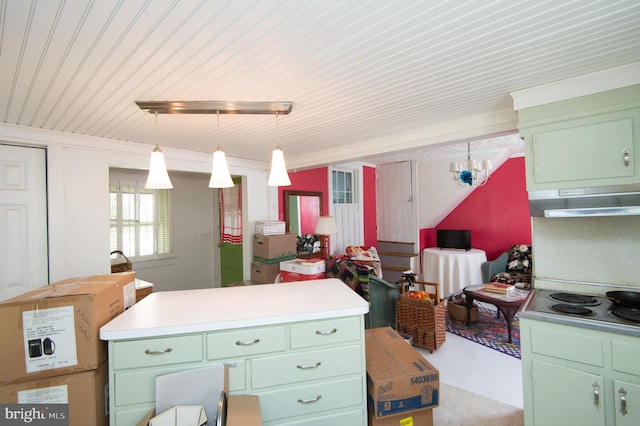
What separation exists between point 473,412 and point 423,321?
1010 mm

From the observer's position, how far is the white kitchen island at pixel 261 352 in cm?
129

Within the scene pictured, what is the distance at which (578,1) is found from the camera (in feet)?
3.38

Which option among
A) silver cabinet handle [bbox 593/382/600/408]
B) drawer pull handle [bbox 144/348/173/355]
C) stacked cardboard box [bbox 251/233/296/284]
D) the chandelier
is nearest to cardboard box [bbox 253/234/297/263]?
stacked cardboard box [bbox 251/233/296/284]

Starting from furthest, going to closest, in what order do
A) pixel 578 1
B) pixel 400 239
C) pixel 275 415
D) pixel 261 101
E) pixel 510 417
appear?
pixel 400 239 < pixel 510 417 < pixel 261 101 < pixel 275 415 < pixel 578 1

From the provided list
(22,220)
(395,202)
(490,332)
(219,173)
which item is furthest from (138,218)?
(490,332)

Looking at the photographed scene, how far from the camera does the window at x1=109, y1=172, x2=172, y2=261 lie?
4.21 metres

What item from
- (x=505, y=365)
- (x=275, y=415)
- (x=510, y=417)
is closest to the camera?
(x=275, y=415)

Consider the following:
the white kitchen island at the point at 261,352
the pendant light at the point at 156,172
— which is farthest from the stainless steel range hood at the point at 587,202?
the pendant light at the point at 156,172

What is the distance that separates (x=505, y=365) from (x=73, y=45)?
4.05 m

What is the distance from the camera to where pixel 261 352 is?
142 centimetres

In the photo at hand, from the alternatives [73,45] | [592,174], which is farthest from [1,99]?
[592,174]

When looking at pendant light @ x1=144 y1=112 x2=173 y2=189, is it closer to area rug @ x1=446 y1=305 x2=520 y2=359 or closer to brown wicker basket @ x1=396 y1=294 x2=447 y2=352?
brown wicker basket @ x1=396 y1=294 x2=447 y2=352

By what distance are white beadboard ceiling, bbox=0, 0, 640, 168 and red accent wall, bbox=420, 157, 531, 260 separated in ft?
10.8

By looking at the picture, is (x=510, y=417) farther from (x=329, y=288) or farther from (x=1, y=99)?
(x=1, y=99)
